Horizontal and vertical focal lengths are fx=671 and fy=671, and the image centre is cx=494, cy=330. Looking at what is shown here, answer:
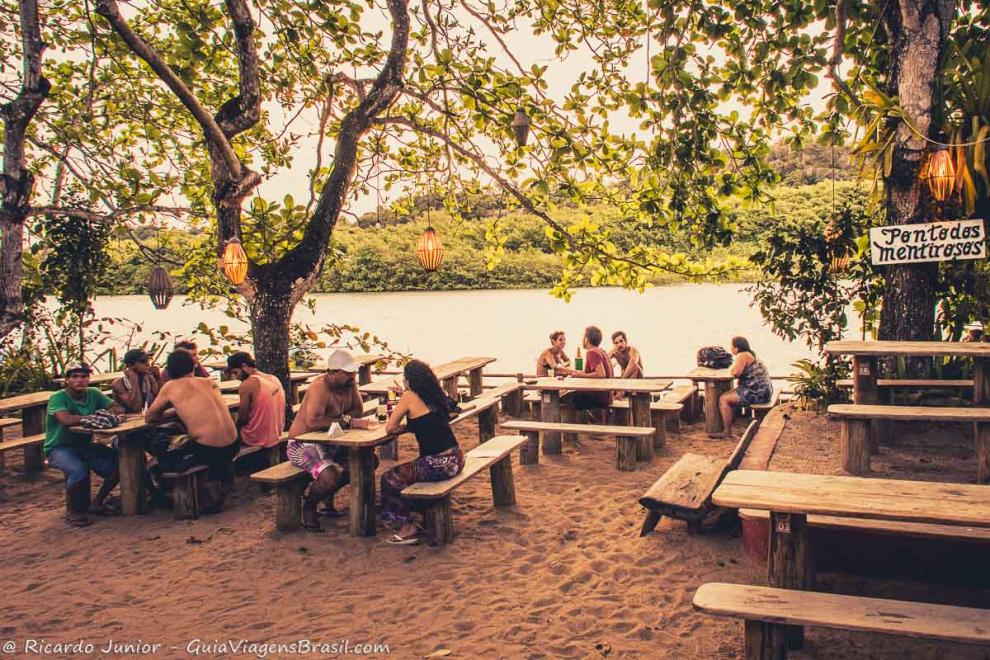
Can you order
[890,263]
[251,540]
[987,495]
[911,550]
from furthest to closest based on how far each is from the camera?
[890,263]
[251,540]
[911,550]
[987,495]

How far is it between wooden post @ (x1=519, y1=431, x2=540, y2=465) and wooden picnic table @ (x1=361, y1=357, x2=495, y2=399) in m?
1.30

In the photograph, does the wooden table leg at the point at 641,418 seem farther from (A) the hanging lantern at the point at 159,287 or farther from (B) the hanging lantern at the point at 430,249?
(A) the hanging lantern at the point at 159,287

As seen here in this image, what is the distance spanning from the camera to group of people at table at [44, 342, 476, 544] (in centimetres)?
495

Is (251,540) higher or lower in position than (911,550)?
lower

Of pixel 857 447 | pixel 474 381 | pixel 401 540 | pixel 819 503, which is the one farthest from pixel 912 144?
pixel 474 381

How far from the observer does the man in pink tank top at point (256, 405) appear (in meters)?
6.03

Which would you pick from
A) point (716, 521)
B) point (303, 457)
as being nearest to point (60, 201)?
point (303, 457)

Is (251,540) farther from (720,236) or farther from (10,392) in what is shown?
(10,392)

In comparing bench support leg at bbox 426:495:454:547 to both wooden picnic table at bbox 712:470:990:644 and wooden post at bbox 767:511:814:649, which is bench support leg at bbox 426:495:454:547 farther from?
wooden post at bbox 767:511:814:649

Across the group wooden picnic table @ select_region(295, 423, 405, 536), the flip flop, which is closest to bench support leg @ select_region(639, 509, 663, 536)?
the flip flop

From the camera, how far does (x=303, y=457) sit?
5316 mm

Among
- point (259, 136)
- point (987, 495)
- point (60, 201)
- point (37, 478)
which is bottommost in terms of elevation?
point (37, 478)

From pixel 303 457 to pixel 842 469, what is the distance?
4.01 metres

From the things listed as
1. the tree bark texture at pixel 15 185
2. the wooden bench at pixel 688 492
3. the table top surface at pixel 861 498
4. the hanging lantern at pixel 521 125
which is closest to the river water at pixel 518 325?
the tree bark texture at pixel 15 185
